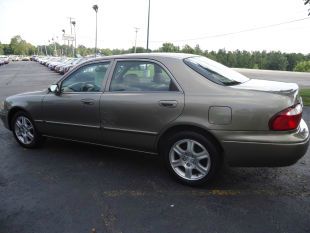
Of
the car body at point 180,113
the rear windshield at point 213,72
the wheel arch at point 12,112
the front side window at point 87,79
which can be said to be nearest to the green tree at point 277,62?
the rear windshield at point 213,72

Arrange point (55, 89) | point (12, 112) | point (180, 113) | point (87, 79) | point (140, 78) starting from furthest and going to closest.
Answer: point (12, 112)
point (55, 89)
point (87, 79)
point (140, 78)
point (180, 113)

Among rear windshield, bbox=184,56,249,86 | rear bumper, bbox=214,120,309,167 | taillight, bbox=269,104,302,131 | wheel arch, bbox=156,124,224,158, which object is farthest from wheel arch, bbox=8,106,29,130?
taillight, bbox=269,104,302,131

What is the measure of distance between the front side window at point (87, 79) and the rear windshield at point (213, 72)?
1.22 m

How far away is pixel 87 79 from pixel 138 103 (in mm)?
1100

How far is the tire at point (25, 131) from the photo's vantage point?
218 inches

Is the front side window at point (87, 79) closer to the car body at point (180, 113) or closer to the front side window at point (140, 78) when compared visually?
the car body at point (180, 113)

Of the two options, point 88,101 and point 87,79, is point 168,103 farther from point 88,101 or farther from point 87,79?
point 87,79

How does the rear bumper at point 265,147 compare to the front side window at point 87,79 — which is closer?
the rear bumper at point 265,147

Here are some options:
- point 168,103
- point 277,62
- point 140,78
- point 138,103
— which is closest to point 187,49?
point 277,62

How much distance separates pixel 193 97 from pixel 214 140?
0.55 m

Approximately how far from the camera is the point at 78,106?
4.81 m

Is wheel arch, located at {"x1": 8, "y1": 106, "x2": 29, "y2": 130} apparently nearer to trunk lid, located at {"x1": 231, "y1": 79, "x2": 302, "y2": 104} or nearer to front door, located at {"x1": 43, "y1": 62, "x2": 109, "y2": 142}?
front door, located at {"x1": 43, "y1": 62, "x2": 109, "y2": 142}

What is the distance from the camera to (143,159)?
512 centimetres

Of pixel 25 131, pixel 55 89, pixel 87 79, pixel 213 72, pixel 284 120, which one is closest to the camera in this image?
pixel 284 120
